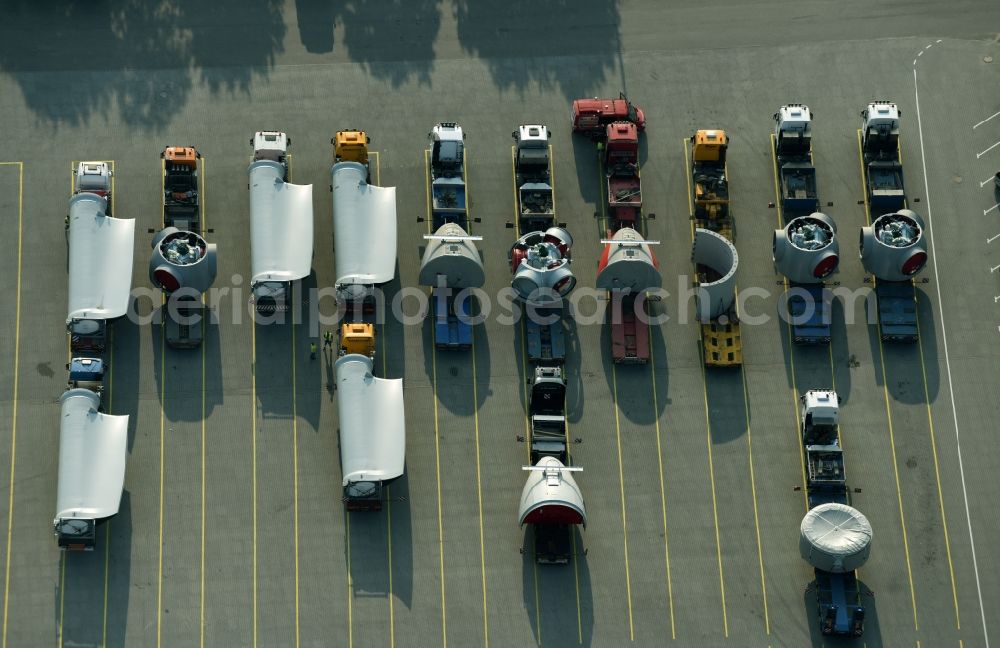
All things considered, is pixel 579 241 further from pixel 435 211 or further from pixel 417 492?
pixel 417 492

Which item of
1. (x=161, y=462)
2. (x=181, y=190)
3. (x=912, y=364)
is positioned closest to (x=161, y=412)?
(x=161, y=462)

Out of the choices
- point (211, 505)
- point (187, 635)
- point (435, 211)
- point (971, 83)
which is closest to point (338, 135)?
point (435, 211)

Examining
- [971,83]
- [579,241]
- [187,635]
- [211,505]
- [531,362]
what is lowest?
[187,635]

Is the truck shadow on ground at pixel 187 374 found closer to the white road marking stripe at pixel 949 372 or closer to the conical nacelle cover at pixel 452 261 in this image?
the conical nacelle cover at pixel 452 261

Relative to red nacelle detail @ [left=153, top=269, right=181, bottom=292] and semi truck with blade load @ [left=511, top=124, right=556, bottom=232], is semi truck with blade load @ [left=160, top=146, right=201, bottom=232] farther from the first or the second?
semi truck with blade load @ [left=511, top=124, right=556, bottom=232]

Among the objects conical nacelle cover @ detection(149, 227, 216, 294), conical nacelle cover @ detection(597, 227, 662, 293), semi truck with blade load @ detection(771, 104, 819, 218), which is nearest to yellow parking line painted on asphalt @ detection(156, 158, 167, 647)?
conical nacelle cover @ detection(149, 227, 216, 294)

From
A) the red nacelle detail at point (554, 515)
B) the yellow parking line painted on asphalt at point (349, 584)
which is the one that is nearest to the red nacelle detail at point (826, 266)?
the red nacelle detail at point (554, 515)

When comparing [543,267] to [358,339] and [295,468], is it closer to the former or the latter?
[358,339]
